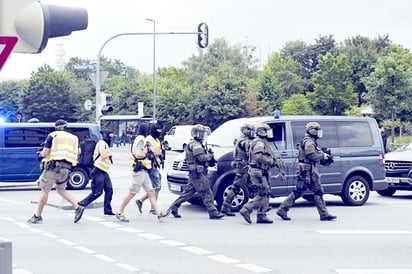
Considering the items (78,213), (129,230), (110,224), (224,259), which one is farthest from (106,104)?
(224,259)

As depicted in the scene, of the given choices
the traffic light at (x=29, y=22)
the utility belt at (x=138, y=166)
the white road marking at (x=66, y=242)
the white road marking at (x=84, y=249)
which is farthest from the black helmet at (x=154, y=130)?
the traffic light at (x=29, y=22)

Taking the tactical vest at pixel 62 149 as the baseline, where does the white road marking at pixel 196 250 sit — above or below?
below

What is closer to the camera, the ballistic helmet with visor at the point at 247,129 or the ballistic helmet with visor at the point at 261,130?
the ballistic helmet with visor at the point at 261,130

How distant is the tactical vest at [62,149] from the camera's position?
42.6 feet

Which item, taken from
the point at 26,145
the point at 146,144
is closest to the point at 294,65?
the point at 26,145

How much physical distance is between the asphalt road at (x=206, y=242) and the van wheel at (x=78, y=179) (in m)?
4.98

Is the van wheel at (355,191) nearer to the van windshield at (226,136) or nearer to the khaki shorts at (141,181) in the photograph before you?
the van windshield at (226,136)

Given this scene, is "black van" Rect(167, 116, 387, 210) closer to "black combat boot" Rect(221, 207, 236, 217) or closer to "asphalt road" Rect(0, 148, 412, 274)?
"black combat boot" Rect(221, 207, 236, 217)

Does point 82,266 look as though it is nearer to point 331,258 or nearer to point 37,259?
point 37,259

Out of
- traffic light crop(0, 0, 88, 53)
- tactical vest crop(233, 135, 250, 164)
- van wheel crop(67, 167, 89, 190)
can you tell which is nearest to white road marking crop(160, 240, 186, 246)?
tactical vest crop(233, 135, 250, 164)

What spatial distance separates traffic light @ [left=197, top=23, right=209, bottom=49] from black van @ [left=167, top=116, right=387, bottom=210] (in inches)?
659

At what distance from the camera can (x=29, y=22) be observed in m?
3.87

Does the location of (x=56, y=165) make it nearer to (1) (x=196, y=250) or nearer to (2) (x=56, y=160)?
(2) (x=56, y=160)

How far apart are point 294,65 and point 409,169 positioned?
7068 cm
